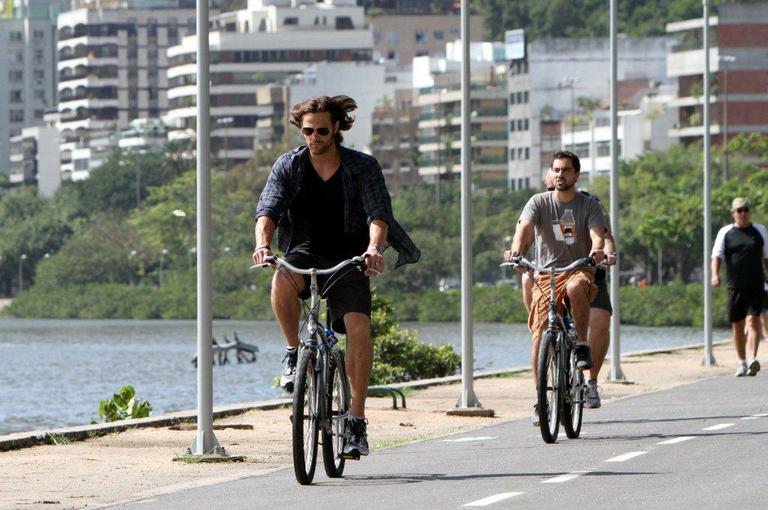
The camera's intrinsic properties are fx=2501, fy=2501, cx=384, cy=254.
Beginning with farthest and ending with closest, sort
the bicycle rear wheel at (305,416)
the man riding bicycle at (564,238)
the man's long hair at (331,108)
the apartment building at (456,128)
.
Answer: the apartment building at (456,128), the man riding bicycle at (564,238), the man's long hair at (331,108), the bicycle rear wheel at (305,416)

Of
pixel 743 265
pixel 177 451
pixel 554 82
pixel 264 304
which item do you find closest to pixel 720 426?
pixel 177 451

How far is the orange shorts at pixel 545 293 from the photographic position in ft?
55.3

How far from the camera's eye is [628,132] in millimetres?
167875

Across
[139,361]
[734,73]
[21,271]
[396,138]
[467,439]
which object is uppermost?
[734,73]

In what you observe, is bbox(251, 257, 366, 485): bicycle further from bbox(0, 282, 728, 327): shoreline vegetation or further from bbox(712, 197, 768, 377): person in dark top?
bbox(0, 282, 728, 327): shoreline vegetation

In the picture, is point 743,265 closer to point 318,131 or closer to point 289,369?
point 318,131

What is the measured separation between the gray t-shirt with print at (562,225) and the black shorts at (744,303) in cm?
832

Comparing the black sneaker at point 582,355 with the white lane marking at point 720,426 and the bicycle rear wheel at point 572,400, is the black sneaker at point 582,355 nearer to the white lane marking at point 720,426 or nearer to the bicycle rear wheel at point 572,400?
the bicycle rear wheel at point 572,400

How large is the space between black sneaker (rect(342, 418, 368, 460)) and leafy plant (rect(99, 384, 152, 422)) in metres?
8.95

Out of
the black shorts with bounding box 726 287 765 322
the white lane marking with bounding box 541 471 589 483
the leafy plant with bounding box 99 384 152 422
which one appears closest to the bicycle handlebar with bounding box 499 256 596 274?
the white lane marking with bounding box 541 471 589 483

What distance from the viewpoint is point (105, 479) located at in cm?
1430

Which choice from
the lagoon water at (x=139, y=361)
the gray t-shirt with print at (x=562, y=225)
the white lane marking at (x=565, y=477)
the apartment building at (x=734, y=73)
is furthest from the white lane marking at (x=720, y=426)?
the apartment building at (x=734, y=73)

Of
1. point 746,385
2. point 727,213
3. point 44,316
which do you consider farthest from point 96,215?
point 746,385

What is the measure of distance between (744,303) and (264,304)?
11111 centimetres
